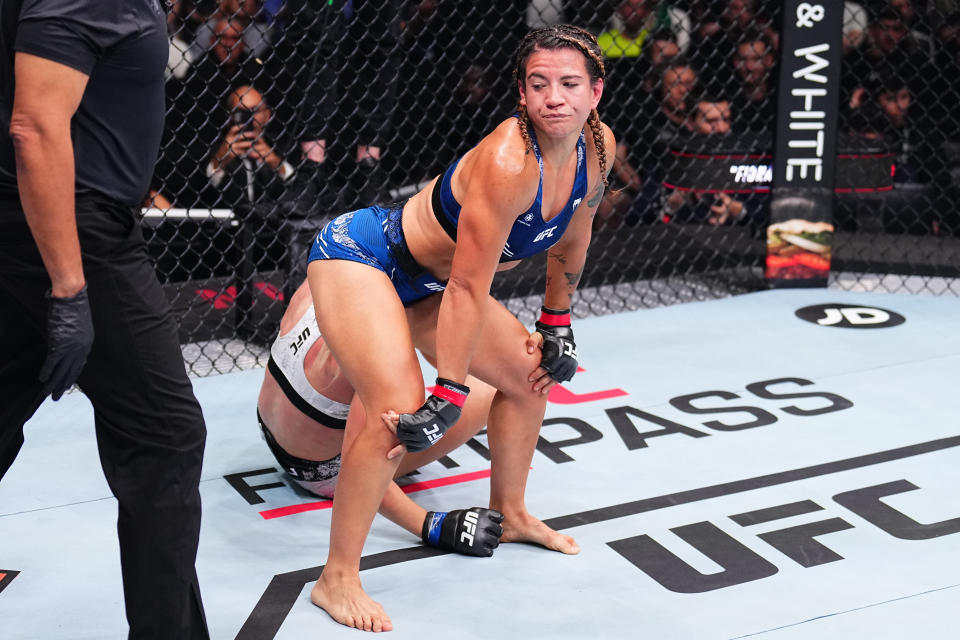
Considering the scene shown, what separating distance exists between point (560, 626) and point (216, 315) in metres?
2.00

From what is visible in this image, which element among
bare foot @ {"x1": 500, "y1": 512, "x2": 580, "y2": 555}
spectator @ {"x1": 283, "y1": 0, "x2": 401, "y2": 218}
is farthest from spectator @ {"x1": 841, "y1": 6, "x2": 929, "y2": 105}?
bare foot @ {"x1": 500, "y1": 512, "x2": 580, "y2": 555}

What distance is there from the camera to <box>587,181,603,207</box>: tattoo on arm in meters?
1.99

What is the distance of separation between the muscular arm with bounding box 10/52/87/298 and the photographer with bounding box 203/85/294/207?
6.87ft

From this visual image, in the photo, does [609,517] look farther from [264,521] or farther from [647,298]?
[647,298]

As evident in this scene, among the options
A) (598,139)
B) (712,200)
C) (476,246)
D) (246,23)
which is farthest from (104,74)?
(712,200)

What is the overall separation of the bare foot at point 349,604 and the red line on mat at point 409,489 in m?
0.38

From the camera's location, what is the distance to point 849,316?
3512mm

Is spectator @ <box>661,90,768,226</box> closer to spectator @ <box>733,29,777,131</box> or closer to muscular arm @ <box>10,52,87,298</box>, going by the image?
spectator @ <box>733,29,777,131</box>

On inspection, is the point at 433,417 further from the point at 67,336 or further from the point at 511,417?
the point at 67,336

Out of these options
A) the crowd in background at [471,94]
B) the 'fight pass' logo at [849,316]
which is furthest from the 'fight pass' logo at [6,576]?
the 'fight pass' logo at [849,316]

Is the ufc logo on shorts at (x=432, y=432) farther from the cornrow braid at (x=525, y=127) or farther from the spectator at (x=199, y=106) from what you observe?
the spectator at (x=199, y=106)

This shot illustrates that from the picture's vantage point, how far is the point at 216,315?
11.5ft

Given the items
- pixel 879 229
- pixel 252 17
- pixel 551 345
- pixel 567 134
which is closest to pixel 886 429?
pixel 551 345

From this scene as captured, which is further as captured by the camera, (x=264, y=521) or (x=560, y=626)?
(x=264, y=521)
